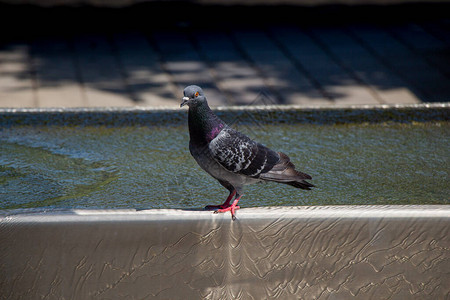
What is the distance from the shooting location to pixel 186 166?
13.1ft

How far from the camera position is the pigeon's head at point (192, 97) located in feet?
9.03

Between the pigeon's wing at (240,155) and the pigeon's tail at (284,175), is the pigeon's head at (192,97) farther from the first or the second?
the pigeon's tail at (284,175)

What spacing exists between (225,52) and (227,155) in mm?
3545

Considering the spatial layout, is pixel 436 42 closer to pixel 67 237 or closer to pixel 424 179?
pixel 424 179

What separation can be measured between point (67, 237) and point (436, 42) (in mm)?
4879

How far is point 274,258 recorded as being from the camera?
2.84 m

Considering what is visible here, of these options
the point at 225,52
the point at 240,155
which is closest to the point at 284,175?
the point at 240,155

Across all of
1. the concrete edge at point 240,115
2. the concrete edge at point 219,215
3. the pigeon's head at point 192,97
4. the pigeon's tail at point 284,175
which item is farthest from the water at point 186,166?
the pigeon's head at point 192,97

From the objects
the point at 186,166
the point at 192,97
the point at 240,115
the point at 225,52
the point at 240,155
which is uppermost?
the point at 192,97

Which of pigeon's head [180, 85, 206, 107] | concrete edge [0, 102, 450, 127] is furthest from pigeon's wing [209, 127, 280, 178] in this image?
concrete edge [0, 102, 450, 127]

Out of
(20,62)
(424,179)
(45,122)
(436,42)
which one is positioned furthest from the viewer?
(436,42)

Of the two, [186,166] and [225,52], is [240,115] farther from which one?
[225,52]

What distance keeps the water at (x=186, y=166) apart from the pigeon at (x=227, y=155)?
20.1 inches

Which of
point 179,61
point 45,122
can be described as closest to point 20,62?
point 179,61
